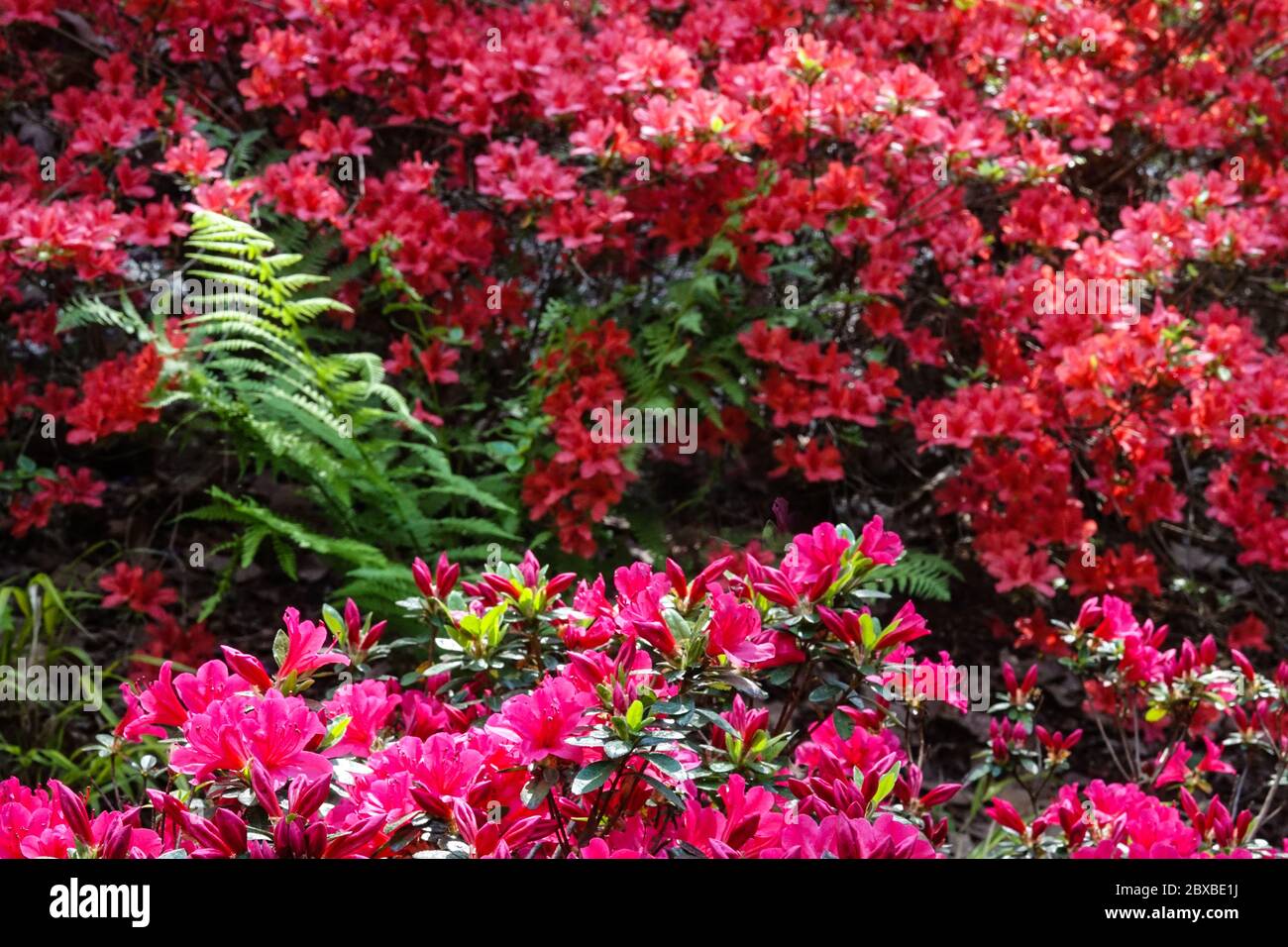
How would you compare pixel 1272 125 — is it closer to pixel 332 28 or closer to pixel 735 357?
pixel 735 357

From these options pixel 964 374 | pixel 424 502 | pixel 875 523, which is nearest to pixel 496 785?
pixel 875 523

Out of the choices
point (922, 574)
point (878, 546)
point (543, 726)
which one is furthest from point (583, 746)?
point (922, 574)

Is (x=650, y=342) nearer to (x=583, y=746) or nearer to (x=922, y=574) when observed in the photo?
(x=922, y=574)

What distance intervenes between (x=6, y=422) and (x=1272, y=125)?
12.4 ft

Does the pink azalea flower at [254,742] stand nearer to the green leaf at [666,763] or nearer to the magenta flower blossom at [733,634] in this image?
the green leaf at [666,763]

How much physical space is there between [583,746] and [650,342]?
196 cm

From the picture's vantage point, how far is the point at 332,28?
330cm

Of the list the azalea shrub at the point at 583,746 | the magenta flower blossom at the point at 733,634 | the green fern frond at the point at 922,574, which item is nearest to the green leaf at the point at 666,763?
the azalea shrub at the point at 583,746

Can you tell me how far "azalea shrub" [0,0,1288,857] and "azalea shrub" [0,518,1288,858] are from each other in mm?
554

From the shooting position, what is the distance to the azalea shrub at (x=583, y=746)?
122cm

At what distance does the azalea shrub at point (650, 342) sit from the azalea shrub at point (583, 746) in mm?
554

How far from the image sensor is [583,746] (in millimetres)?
1260

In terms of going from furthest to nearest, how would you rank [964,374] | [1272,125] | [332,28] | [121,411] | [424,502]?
[1272,125] → [964,374] → [332,28] → [424,502] → [121,411]
